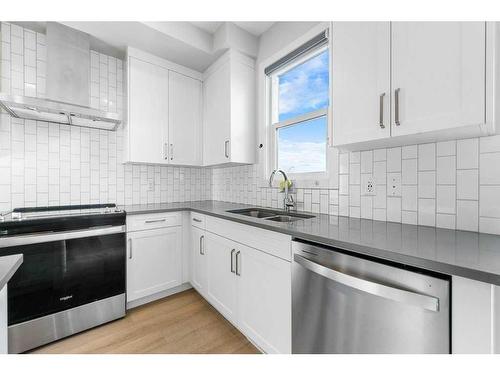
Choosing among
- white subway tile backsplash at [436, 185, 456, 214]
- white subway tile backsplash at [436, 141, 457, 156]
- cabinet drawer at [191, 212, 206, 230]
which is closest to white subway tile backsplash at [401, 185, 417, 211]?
white subway tile backsplash at [436, 185, 456, 214]

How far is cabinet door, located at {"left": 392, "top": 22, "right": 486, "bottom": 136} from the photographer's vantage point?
86 cm

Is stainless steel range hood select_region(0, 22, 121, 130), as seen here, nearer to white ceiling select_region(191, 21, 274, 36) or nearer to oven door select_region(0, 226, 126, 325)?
oven door select_region(0, 226, 126, 325)

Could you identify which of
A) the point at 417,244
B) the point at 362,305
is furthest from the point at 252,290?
the point at 417,244

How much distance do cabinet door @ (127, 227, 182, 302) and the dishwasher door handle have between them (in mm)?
1570

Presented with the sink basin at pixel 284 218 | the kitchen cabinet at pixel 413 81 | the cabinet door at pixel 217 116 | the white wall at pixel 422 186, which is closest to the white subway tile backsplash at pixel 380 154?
the white wall at pixel 422 186

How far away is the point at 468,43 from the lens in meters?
0.87

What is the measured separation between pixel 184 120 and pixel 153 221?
119 cm

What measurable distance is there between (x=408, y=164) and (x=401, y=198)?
0.21 m

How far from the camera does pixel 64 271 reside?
166 centimetres

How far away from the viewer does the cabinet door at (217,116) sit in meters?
2.31

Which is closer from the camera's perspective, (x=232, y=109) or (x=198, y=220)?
(x=198, y=220)

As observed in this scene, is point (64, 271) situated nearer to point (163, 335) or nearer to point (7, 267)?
point (163, 335)

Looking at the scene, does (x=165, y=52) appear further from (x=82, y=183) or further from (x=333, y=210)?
(x=333, y=210)

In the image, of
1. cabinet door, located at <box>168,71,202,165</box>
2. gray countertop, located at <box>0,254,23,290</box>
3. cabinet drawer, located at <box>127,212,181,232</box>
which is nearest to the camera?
gray countertop, located at <box>0,254,23,290</box>
